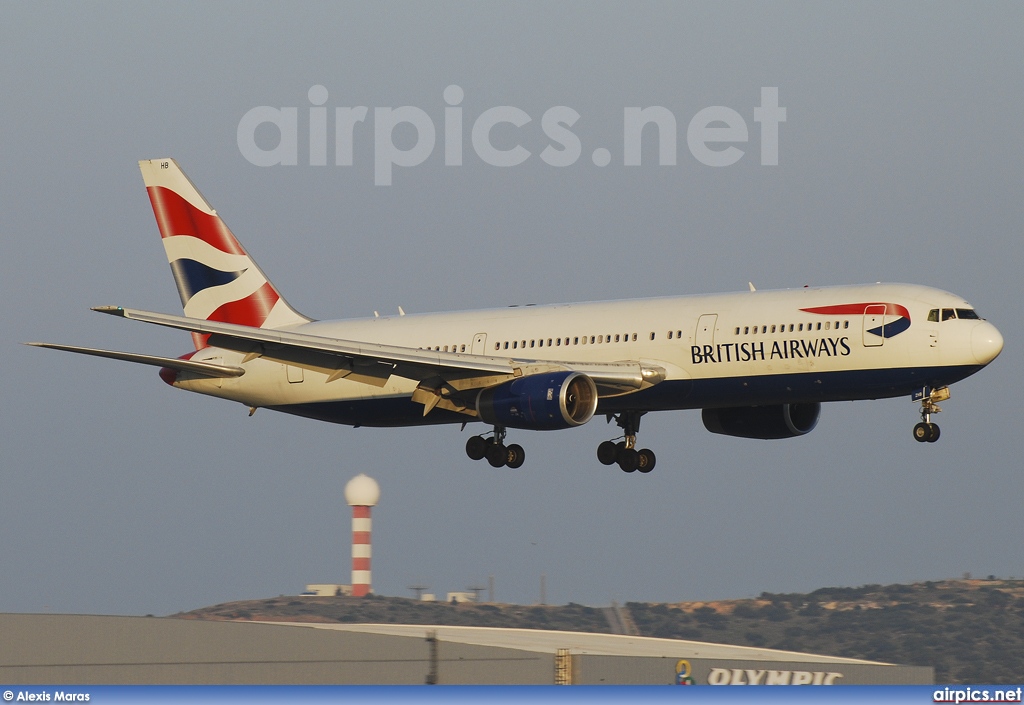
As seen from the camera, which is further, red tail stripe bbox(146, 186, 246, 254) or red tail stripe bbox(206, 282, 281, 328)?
red tail stripe bbox(146, 186, 246, 254)

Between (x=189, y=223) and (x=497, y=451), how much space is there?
16.1 meters

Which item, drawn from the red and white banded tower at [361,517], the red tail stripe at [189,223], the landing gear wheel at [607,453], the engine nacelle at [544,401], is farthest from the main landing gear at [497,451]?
the red and white banded tower at [361,517]

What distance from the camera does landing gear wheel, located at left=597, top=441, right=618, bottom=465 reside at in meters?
53.9

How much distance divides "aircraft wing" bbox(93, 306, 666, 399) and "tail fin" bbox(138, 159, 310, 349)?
8.97 meters

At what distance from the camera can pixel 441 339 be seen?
53.4m

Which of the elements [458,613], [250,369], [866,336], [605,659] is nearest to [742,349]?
[866,336]

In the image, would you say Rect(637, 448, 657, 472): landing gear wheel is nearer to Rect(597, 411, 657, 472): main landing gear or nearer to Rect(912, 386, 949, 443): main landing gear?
Rect(597, 411, 657, 472): main landing gear

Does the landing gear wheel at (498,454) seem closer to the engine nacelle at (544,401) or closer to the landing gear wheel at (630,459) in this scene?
the landing gear wheel at (630,459)

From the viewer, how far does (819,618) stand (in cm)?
11231

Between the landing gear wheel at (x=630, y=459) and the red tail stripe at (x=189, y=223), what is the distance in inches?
665

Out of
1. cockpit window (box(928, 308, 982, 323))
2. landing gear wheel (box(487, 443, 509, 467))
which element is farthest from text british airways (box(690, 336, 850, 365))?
landing gear wheel (box(487, 443, 509, 467))

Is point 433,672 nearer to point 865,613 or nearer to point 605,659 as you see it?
point 605,659

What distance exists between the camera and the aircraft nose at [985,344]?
44250 mm

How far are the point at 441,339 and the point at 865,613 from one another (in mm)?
69282
